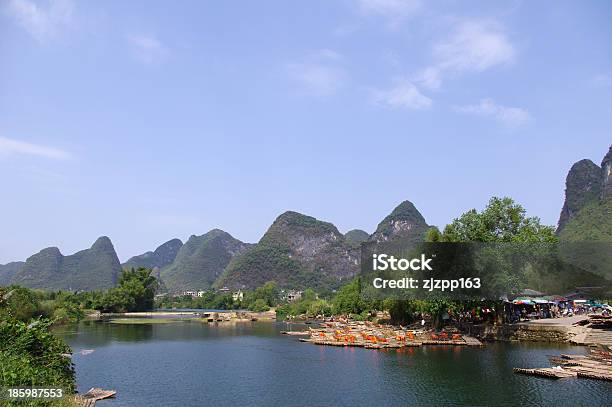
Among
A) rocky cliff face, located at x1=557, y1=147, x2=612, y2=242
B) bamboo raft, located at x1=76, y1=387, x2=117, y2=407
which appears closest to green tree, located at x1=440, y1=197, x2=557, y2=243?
bamboo raft, located at x1=76, y1=387, x2=117, y2=407

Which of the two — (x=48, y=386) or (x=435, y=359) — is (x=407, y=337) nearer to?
(x=435, y=359)

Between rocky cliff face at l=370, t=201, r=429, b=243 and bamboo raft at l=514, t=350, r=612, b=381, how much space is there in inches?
5776

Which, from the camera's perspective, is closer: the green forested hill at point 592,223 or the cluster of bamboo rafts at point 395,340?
the cluster of bamboo rafts at point 395,340

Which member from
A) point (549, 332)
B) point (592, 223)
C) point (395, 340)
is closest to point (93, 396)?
point (395, 340)

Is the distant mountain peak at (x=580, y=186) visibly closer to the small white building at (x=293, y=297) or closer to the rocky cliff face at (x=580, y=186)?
the rocky cliff face at (x=580, y=186)

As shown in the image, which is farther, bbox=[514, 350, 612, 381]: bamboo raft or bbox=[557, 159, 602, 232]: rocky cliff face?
bbox=[557, 159, 602, 232]: rocky cliff face

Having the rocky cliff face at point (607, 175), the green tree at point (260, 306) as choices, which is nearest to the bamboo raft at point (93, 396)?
the green tree at point (260, 306)

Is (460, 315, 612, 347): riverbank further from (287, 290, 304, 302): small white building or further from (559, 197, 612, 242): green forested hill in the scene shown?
(287, 290, 304, 302): small white building

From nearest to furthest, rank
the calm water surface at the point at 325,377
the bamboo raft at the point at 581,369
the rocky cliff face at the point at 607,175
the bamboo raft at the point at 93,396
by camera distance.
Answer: the bamboo raft at the point at 93,396 → the calm water surface at the point at 325,377 → the bamboo raft at the point at 581,369 → the rocky cliff face at the point at 607,175

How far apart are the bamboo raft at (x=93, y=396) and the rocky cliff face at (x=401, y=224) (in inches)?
6098

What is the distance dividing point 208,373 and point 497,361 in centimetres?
1654

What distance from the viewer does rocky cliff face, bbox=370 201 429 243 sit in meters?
175

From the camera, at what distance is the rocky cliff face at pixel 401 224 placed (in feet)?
575

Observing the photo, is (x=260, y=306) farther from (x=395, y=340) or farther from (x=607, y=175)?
(x=607, y=175)
